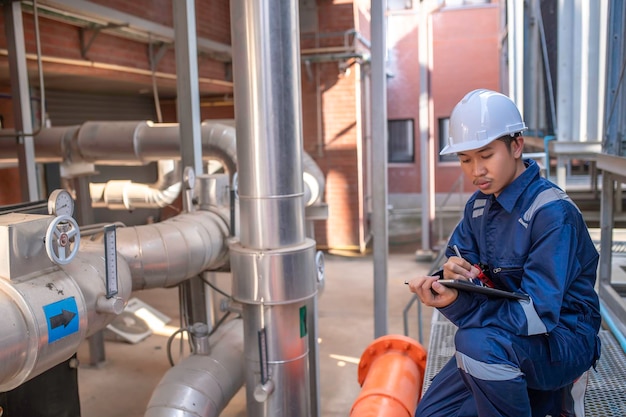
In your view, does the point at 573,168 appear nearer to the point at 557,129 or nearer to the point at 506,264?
the point at 557,129

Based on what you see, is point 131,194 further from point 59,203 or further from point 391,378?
point 391,378

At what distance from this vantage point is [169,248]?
3.41 m

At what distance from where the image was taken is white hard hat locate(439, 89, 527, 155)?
6.17 ft

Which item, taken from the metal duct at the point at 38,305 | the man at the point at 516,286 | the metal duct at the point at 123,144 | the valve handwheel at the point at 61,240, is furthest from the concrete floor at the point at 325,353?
the man at the point at 516,286

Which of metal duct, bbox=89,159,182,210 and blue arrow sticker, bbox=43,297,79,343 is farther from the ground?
metal duct, bbox=89,159,182,210

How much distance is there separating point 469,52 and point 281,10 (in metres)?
11.4

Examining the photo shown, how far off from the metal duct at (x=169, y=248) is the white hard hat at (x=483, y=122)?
78.0 inches

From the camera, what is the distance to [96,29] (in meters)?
6.12

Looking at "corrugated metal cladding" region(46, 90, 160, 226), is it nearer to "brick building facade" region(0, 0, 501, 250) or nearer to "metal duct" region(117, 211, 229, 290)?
"brick building facade" region(0, 0, 501, 250)

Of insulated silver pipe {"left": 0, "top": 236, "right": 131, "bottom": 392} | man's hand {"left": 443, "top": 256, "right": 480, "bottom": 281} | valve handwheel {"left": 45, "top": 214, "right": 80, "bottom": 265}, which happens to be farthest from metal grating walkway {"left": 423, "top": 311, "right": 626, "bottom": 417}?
valve handwheel {"left": 45, "top": 214, "right": 80, "bottom": 265}

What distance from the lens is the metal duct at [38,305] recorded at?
2.01 metres

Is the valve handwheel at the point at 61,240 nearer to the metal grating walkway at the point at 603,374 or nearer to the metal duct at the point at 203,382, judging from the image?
the metal duct at the point at 203,382

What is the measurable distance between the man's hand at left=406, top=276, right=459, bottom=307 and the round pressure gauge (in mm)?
1562

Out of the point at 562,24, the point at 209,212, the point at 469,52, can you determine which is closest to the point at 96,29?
the point at 209,212
